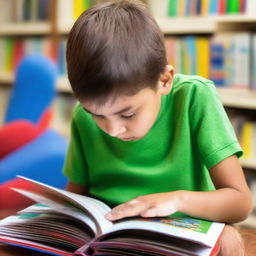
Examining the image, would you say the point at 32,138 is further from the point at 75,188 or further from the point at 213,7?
the point at 213,7

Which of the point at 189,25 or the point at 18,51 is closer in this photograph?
the point at 189,25

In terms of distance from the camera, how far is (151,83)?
2.65 feet

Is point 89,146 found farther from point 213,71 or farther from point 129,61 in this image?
point 213,71

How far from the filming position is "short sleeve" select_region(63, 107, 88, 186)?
101 centimetres

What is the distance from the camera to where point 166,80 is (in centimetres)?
86

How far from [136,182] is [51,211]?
0.22 meters

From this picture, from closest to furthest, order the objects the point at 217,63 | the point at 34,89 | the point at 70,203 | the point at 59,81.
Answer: the point at 70,203 < the point at 34,89 < the point at 217,63 < the point at 59,81

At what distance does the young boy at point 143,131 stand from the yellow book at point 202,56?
128 centimetres

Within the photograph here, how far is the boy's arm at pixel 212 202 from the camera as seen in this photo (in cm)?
72

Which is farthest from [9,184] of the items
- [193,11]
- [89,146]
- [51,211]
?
[193,11]

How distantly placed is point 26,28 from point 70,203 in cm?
231

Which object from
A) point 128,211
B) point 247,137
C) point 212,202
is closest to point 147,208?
point 128,211

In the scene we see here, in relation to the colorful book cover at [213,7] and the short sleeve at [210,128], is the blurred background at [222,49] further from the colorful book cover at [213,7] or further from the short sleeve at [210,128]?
the short sleeve at [210,128]

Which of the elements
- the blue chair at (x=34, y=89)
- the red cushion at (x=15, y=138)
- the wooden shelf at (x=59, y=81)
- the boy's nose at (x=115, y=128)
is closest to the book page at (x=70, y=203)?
the boy's nose at (x=115, y=128)
